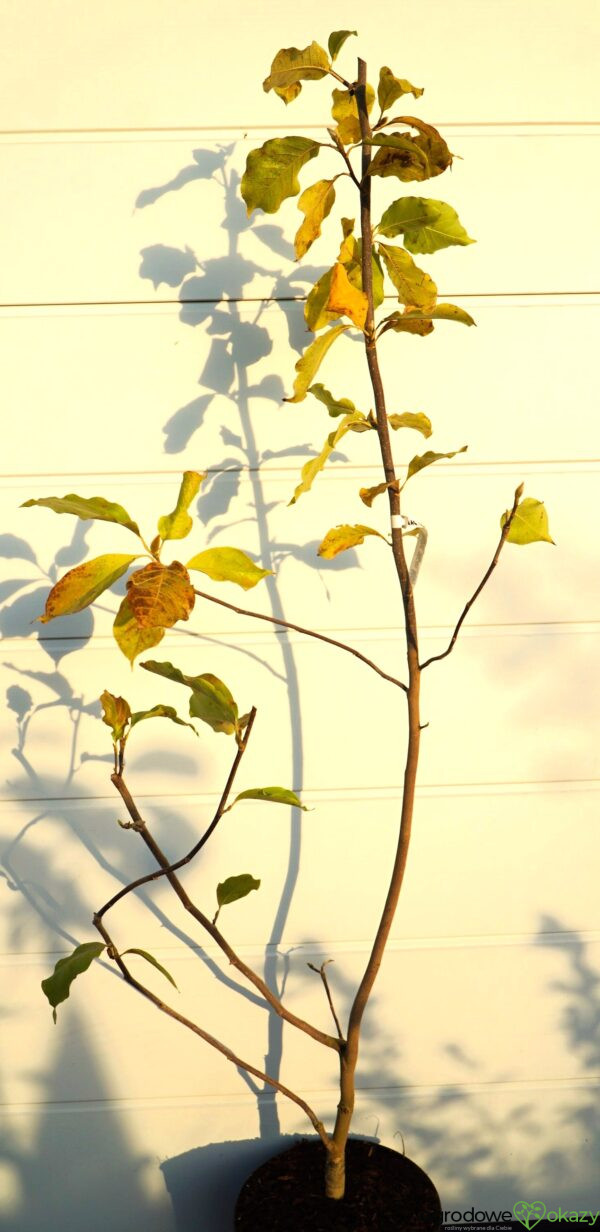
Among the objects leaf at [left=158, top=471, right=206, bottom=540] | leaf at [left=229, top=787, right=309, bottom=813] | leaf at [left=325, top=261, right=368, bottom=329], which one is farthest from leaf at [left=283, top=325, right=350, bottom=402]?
leaf at [left=229, top=787, right=309, bottom=813]

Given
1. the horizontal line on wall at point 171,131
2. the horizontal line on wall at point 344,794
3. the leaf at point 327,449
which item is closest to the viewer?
the leaf at point 327,449

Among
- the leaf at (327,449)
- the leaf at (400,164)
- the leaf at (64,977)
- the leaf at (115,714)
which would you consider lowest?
the leaf at (64,977)

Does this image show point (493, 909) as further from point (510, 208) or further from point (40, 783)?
point (510, 208)

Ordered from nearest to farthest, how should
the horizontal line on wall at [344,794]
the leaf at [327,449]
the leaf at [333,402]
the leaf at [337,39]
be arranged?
the leaf at [337,39] < the leaf at [327,449] < the leaf at [333,402] < the horizontal line on wall at [344,794]

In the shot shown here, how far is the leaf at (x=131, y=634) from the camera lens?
125cm

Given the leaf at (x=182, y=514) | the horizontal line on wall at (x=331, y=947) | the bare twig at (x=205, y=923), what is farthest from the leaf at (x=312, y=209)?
the horizontal line on wall at (x=331, y=947)

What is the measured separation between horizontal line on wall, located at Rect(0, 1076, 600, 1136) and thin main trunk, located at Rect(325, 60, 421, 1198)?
24 cm

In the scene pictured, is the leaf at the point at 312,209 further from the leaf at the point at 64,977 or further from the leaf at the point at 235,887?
the leaf at the point at 64,977

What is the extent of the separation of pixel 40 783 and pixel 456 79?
132 centimetres

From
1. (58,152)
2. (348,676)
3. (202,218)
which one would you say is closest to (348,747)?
(348,676)

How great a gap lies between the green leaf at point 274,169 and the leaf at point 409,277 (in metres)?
0.16

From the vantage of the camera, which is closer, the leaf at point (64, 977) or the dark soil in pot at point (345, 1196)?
the leaf at point (64, 977)

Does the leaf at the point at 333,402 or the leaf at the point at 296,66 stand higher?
the leaf at the point at 296,66

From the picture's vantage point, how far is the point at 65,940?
1770mm
